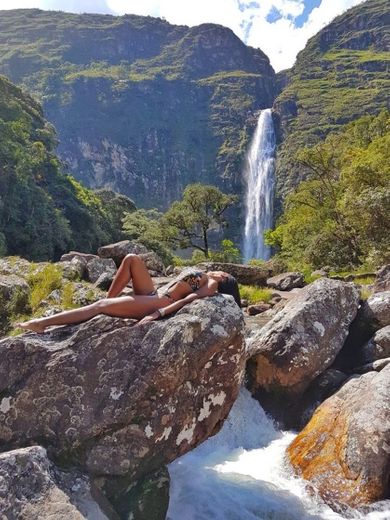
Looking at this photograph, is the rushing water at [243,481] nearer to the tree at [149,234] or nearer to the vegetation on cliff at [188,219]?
the tree at [149,234]

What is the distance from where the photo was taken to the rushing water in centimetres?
662

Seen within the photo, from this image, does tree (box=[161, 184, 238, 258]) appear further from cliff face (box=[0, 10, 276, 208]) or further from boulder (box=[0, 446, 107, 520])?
cliff face (box=[0, 10, 276, 208])

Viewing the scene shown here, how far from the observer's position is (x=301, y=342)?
9.74 meters

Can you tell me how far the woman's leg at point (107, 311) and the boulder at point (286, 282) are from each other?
14.7 m

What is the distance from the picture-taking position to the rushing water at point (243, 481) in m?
6.62

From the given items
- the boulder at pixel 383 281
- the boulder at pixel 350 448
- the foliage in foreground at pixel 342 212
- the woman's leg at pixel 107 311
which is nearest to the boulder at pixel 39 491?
the woman's leg at pixel 107 311

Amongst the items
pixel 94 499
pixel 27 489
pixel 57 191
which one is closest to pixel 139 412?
pixel 94 499

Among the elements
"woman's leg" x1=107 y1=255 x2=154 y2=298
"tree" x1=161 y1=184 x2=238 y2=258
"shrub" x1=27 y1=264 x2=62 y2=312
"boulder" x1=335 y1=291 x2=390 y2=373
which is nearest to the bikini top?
"woman's leg" x1=107 y1=255 x2=154 y2=298

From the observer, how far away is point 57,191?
49562 mm

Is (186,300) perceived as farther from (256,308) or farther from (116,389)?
(256,308)

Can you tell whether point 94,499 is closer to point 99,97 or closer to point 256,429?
point 256,429

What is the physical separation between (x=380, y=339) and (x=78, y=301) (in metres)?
8.25

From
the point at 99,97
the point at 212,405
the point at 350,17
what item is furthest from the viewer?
the point at 350,17

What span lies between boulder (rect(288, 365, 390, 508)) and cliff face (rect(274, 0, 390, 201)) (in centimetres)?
8673
